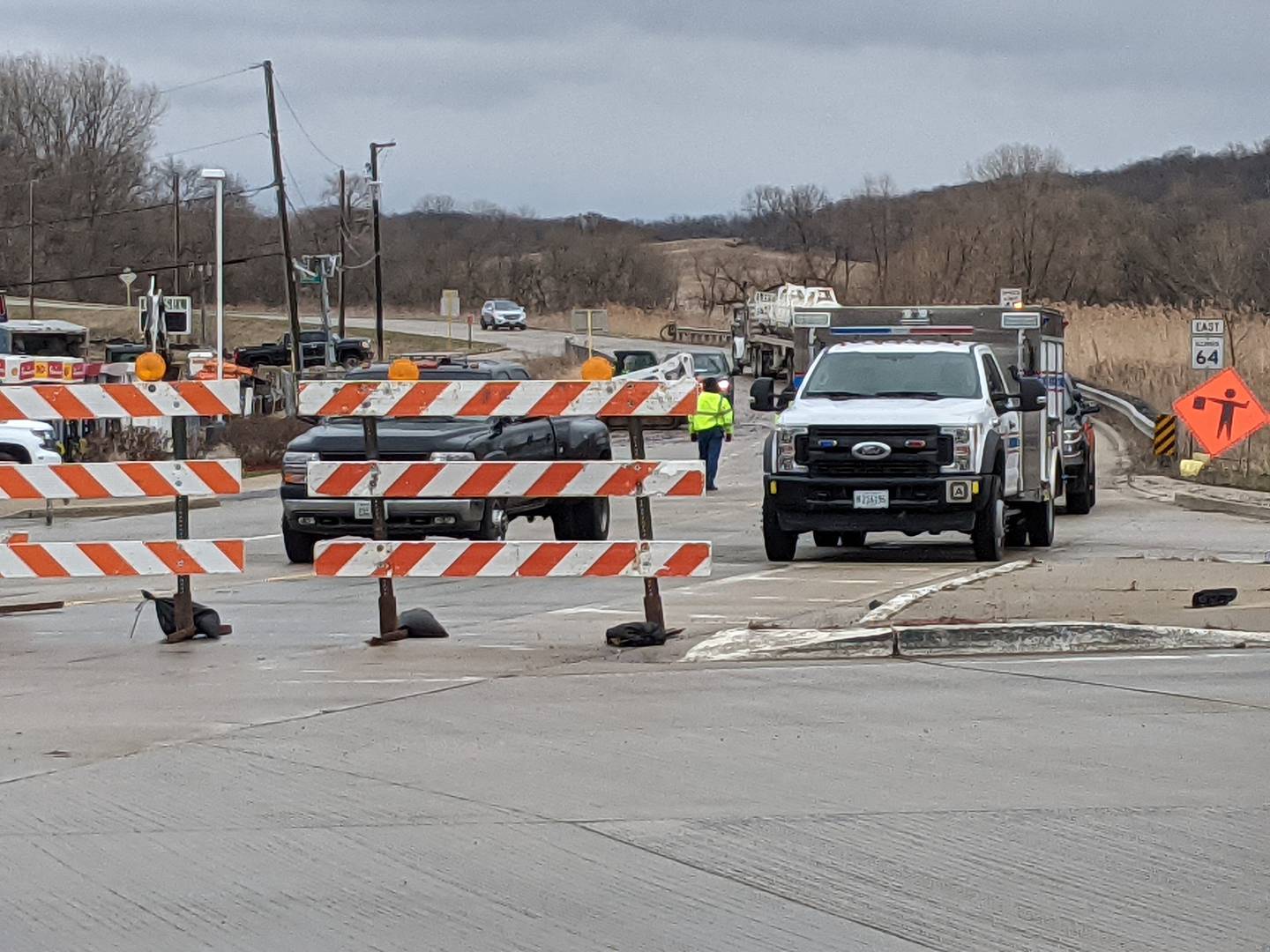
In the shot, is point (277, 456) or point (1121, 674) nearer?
point (1121, 674)

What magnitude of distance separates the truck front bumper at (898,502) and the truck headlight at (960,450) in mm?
92

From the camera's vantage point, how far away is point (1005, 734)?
335 inches

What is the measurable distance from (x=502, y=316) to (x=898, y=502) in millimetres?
80376

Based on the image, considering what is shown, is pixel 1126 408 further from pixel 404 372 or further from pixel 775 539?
pixel 404 372

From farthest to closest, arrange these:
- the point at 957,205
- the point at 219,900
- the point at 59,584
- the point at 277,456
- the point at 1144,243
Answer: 1. the point at 957,205
2. the point at 1144,243
3. the point at 277,456
4. the point at 59,584
5. the point at 219,900

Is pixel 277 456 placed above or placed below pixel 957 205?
below

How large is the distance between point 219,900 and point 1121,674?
5.78 meters

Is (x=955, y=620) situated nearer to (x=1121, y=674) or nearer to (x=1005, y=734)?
(x=1121, y=674)

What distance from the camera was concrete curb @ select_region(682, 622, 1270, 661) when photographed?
35.3 feet

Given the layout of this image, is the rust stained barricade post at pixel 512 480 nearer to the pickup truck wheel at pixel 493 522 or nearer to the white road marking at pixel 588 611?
the white road marking at pixel 588 611

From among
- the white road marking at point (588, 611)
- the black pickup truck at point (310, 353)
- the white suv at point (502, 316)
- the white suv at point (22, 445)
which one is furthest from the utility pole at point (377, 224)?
the white road marking at point (588, 611)

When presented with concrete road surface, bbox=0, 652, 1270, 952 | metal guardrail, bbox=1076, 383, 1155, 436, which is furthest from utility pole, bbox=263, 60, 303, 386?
concrete road surface, bbox=0, 652, 1270, 952

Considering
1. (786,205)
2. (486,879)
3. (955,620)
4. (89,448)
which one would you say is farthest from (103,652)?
(786,205)

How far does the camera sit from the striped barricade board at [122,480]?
11523 mm
